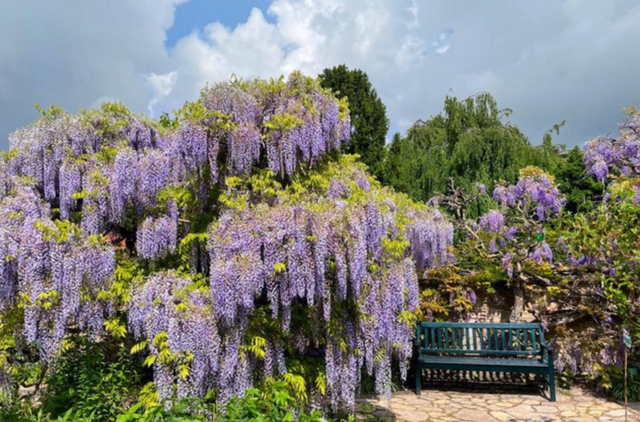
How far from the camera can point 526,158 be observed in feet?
37.3

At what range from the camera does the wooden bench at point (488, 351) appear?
6.10 metres

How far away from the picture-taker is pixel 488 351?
647 centimetres

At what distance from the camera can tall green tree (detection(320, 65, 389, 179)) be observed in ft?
34.6

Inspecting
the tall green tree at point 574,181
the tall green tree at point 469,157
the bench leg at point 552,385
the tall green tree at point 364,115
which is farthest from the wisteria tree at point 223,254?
the tall green tree at point 574,181

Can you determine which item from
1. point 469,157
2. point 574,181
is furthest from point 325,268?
point 574,181

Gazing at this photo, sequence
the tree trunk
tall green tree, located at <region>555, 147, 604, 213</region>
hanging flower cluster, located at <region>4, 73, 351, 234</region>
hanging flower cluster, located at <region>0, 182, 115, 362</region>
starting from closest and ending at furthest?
hanging flower cluster, located at <region>0, 182, 115, 362</region> → hanging flower cluster, located at <region>4, 73, 351, 234</region> → the tree trunk → tall green tree, located at <region>555, 147, 604, 213</region>

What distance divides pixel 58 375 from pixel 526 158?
417 inches

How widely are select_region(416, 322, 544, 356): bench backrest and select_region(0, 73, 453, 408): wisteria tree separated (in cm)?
200

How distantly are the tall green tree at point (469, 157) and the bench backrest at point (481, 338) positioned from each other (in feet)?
14.2

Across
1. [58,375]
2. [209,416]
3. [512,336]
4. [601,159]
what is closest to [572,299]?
[512,336]

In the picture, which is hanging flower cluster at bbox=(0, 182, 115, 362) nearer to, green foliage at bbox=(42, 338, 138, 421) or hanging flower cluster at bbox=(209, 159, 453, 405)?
green foliage at bbox=(42, 338, 138, 421)

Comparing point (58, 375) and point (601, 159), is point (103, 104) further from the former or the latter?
point (601, 159)

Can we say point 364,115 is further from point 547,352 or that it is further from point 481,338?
point 547,352

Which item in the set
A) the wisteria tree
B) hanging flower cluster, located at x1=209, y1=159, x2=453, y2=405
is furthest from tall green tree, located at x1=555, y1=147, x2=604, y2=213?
hanging flower cluster, located at x1=209, y1=159, x2=453, y2=405
